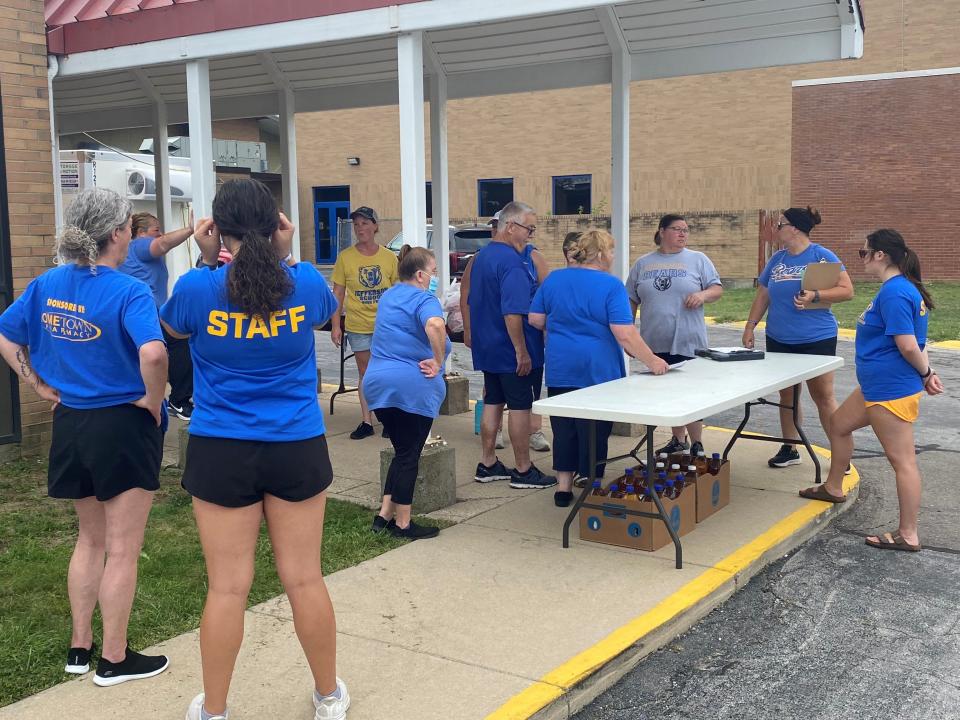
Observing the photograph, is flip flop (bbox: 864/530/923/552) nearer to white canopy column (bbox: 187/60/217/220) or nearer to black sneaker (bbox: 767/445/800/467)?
black sneaker (bbox: 767/445/800/467)

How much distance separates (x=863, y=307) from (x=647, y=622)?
56.3 feet

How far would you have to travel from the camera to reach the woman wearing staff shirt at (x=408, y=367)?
5.43m

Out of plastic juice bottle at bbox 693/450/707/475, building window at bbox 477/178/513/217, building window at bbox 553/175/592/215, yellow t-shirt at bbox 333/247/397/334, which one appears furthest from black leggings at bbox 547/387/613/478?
building window at bbox 477/178/513/217

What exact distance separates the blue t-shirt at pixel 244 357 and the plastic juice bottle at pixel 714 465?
349 centimetres

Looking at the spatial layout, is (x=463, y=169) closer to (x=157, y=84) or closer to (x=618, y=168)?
(x=157, y=84)

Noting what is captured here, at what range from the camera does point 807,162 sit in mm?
27344

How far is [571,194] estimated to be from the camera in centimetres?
3200

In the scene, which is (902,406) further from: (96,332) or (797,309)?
(96,332)

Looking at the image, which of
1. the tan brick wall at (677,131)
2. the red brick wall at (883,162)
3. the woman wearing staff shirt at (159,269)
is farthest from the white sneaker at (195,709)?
the tan brick wall at (677,131)

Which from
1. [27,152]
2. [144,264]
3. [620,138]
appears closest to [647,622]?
[144,264]

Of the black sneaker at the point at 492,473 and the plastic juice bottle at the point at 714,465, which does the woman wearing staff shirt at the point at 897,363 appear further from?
the black sneaker at the point at 492,473

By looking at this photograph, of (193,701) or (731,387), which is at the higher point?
(731,387)

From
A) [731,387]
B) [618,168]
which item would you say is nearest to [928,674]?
[731,387]

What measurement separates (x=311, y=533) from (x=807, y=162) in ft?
86.6
